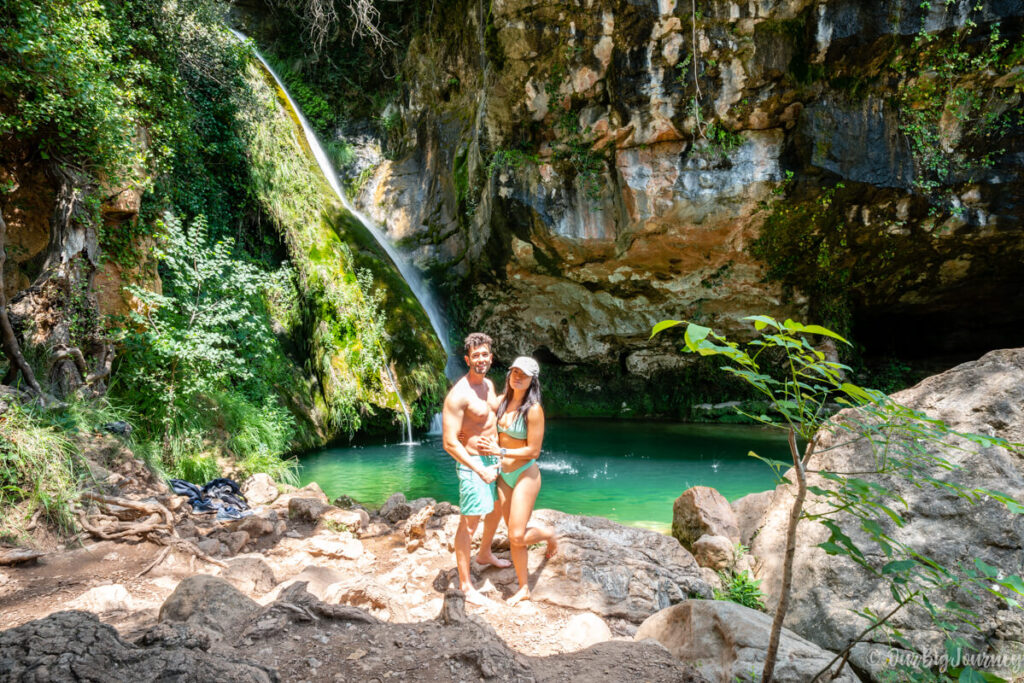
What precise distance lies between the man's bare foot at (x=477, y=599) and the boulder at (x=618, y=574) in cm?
35

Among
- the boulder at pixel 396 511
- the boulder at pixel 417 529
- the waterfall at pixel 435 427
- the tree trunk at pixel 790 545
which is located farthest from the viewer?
the waterfall at pixel 435 427

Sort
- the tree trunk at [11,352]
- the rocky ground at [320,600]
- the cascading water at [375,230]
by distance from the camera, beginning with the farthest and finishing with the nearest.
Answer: the cascading water at [375,230] → the tree trunk at [11,352] → the rocky ground at [320,600]

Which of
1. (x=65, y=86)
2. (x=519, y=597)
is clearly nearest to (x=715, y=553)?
(x=519, y=597)

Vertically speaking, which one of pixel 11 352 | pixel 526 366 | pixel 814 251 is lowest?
pixel 526 366

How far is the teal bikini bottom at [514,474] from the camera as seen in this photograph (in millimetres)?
3287

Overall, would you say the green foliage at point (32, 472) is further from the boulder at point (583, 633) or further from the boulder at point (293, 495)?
the boulder at point (583, 633)

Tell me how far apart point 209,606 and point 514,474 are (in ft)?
5.44

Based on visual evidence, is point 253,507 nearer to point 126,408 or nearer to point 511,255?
point 126,408

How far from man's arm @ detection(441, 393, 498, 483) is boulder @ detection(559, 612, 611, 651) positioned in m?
0.87

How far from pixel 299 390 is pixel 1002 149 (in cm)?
1100

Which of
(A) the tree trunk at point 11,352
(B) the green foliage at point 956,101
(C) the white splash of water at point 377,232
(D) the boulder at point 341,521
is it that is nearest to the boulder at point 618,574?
(D) the boulder at point 341,521

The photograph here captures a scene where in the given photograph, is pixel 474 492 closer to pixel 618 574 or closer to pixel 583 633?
pixel 583 633

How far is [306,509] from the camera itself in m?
4.73

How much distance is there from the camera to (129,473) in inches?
183
